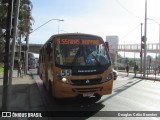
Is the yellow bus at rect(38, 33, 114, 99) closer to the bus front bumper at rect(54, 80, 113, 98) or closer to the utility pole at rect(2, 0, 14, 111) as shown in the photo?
the bus front bumper at rect(54, 80, 113, 98)

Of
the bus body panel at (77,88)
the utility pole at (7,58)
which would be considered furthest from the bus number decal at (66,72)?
the utility pole at (7,58)

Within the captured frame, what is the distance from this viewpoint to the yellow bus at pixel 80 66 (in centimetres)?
1261

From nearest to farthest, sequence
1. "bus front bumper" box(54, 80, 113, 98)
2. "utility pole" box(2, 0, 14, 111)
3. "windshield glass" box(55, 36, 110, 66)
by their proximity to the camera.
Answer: "utility pole" box(2, 0, 14, 111) < "bus front bumper" box(54, 80, 113, 98) < "windshield glass" box(55, 36, 110, 66)

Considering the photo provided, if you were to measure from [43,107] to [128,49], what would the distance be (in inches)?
2710

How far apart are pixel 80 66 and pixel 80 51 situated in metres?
0.73

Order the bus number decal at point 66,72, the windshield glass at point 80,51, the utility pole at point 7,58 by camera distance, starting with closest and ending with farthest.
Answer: the utility pole at point 7,58 → the bus number decal at point 66,72 → the windshield glass at point 80,51

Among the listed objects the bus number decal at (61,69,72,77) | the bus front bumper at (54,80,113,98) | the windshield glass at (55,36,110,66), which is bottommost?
the bus front bumper at (54,80,113,98)

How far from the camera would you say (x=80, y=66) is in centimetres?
1288

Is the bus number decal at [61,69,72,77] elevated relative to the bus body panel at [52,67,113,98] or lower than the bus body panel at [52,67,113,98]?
elevated

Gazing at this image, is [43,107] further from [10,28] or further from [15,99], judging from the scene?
[10,28]

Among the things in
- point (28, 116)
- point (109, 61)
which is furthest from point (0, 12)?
point (28, 116)

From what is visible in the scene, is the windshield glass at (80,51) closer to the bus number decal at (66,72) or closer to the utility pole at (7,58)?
the bus number decal at (66,72)

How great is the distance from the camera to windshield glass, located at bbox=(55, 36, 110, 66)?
13102 mm

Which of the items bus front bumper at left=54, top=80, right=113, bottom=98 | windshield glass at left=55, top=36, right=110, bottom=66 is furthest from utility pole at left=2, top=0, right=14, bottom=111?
windshield glass at left=55, top=36, right=110, bottom=66
